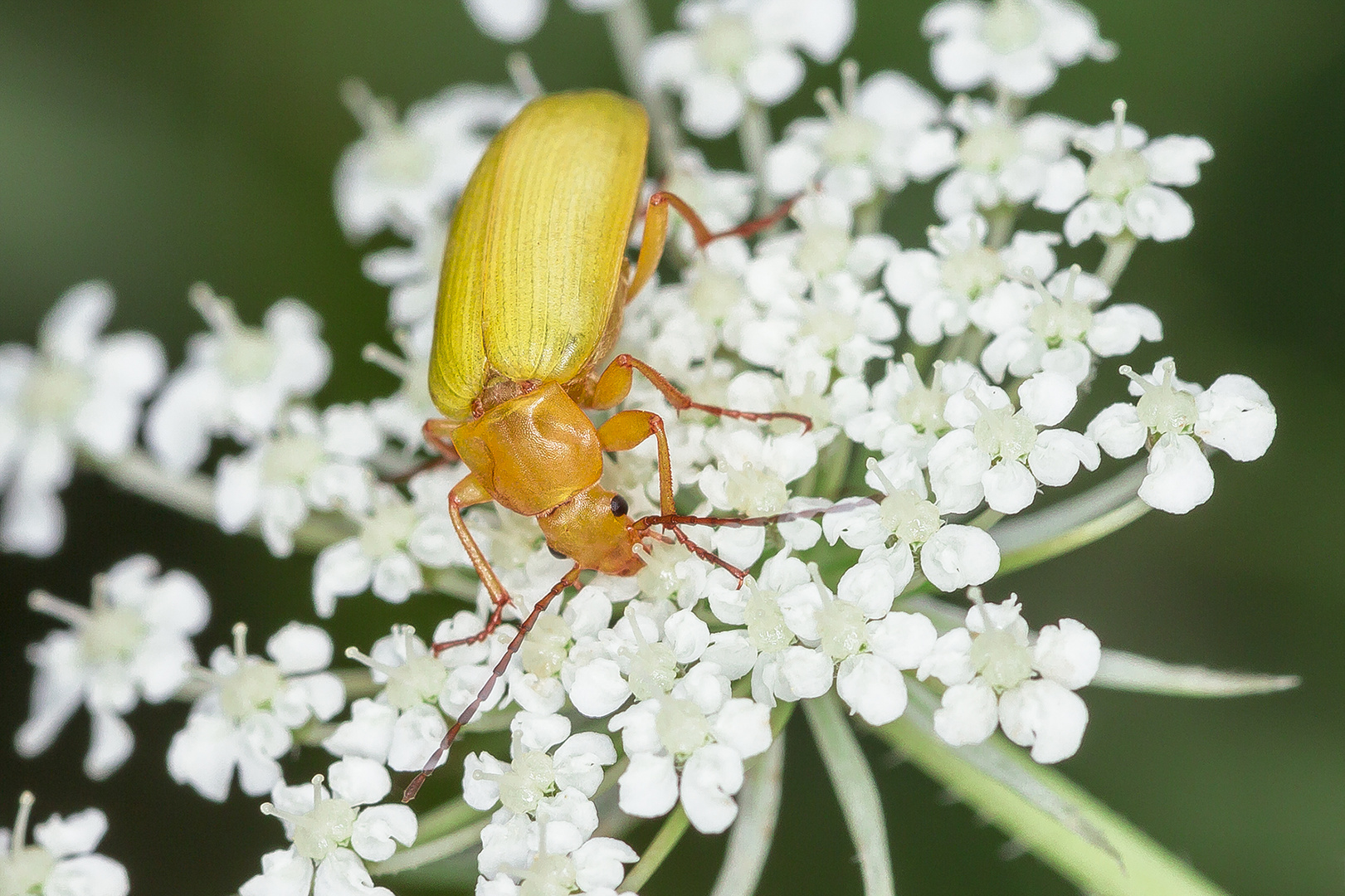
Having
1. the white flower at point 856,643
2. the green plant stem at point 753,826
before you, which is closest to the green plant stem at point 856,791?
the green plant stem at point 753,826

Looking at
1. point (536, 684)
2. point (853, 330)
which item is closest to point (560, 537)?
point (536, 684)

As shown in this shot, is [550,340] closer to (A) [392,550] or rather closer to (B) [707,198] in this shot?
(A) [392,550]

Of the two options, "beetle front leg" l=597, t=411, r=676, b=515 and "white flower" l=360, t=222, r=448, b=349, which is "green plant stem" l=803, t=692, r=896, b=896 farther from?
"white flower" l=360, t=222, r=448, b=349

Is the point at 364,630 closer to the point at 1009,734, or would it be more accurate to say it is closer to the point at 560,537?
the point at 560,537

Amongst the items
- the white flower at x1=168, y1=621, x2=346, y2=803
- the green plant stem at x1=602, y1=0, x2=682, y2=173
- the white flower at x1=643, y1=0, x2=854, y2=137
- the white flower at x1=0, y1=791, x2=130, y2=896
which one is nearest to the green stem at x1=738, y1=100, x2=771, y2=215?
the white flower at x1=643, y1=0, x2=854, y2=137

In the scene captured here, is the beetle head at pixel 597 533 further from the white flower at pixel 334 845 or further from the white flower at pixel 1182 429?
the white flower at pixel 1182 429

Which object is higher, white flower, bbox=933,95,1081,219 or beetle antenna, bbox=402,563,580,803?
white flower, bbox=933,95,1081,219
